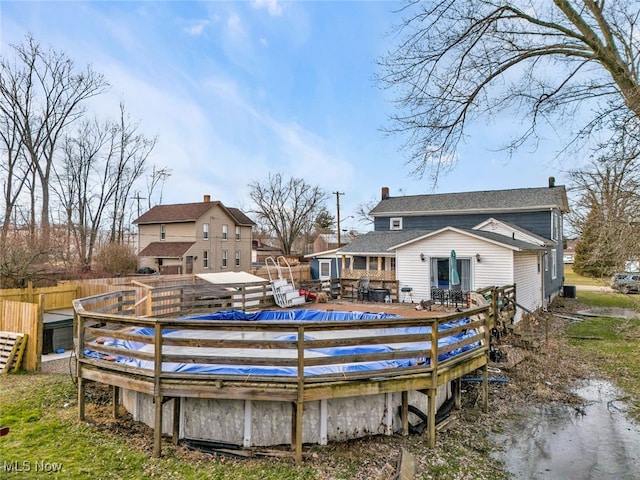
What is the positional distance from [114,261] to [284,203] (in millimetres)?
22132

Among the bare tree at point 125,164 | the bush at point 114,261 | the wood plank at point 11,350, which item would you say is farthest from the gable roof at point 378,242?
the bare tree at point 125,164

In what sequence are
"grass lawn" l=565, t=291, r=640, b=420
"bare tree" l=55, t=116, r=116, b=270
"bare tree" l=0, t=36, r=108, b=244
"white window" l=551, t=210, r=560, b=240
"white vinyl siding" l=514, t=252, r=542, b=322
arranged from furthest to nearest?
1. "bare tree" l=55, t=116, r=116, b=270
2. "bare tree" l=0, t=36, r=108, b=244
3. "white window" l=551, t=210, r=560, b=240
4. "white vinyl siding" l=514, t=252, r=542, b=322
5. "grass lawn" l=565, t=291, r=640, b=420

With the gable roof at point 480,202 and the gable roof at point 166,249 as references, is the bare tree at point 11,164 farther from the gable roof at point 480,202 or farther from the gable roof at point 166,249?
the gable roof at point 480,202

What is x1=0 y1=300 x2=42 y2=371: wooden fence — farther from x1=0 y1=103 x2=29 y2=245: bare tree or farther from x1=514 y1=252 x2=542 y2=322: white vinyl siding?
x1=0 y1=103 x2=29 y2=245: bare tree

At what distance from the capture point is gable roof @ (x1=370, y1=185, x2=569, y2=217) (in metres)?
19.0

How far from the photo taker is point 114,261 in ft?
75.2

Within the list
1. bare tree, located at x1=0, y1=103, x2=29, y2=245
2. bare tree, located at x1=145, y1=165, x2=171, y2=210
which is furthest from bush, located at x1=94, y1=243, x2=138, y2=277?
bare tree, located at x1=145, y1=165, x2=171, y2=210

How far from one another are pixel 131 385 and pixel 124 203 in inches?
1147

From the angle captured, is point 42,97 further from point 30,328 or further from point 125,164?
point 30,328

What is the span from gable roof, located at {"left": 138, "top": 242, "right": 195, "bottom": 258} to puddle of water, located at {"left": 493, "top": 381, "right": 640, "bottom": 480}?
2440 centimetres

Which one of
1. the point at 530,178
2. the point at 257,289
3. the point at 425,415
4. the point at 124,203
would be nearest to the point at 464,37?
the point at 425,415

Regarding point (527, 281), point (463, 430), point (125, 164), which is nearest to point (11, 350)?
point (463, 430)

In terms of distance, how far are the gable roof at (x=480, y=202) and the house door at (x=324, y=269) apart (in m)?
Result: 4.49

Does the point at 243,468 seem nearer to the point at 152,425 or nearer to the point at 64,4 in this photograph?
the point at 152,425
